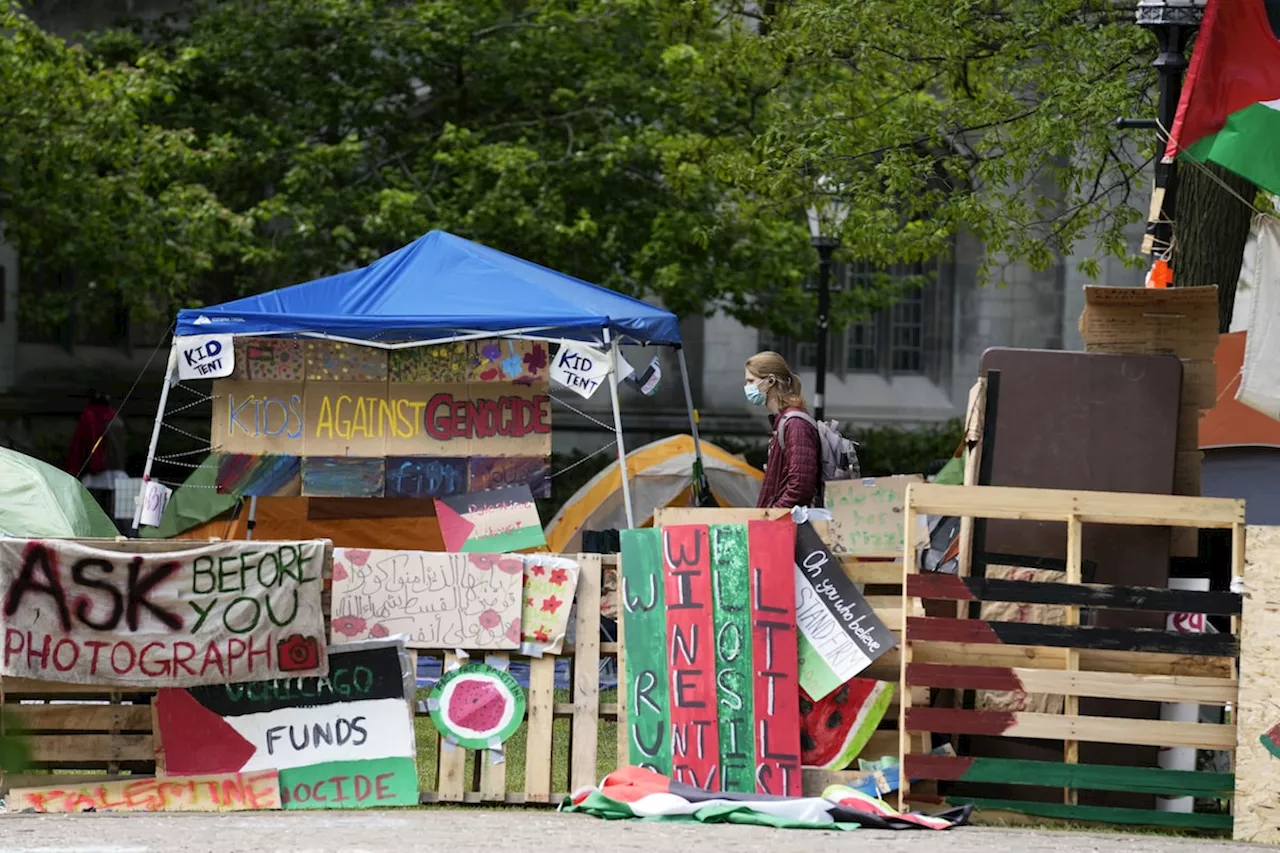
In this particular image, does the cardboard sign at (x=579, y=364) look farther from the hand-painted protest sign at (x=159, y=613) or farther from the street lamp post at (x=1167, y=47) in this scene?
the hand-painted protest sign at (x=159, y=613)

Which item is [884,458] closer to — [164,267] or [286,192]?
[286,192]

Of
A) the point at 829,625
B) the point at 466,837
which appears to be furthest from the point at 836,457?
the point at 466,837

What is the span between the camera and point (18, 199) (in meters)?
20.7

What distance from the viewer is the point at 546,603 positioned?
28.9 feet

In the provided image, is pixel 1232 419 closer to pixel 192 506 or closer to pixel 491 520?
pixel 491 520

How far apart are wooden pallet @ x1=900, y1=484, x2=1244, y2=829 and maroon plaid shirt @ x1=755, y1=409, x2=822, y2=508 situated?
1.74 m

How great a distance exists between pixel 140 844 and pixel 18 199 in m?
15.0

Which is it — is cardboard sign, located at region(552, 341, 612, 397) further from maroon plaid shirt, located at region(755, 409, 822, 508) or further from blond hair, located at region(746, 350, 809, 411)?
maroon plaid shirt, located at region(755, 409, 822, 508)

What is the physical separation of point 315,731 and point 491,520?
377 centimetres

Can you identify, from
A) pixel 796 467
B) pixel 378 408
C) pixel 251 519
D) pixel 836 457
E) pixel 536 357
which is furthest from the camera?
pixel 251 519

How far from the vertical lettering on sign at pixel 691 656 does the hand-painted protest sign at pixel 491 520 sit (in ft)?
11.2

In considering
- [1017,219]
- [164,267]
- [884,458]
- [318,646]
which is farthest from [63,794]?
[884,458]

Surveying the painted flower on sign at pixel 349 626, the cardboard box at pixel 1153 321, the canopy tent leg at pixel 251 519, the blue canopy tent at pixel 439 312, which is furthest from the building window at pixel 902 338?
the painted flower on sign at pixel 349 626

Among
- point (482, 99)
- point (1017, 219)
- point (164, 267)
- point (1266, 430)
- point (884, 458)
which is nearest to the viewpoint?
point (1266, 430)
